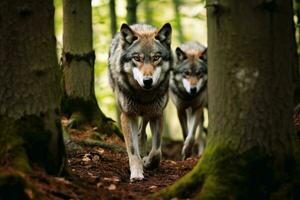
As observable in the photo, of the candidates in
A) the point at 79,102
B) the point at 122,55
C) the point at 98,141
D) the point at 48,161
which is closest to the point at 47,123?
the point at 48,161

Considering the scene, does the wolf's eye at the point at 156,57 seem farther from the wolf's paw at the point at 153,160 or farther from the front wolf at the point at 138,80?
the wolf's paw at the point at 153,160

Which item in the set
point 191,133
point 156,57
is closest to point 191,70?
point 191,133

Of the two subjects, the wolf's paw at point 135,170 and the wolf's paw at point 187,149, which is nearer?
the wolf's paw at point 135,170

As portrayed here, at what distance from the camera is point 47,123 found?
18.2ft

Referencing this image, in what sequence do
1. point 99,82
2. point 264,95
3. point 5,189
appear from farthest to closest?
point 99,82
point 264,95
point 5,189

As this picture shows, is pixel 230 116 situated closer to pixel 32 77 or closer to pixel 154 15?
pixel 32 77

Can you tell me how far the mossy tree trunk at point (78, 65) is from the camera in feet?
33.2

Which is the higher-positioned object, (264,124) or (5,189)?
(264,124)

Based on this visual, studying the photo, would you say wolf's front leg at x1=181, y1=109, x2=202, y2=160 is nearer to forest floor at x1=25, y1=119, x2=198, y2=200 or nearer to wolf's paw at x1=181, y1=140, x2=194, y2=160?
wolf's paw at x1=181, y1=140, x2=194, y2=160

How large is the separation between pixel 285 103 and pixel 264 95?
265mm

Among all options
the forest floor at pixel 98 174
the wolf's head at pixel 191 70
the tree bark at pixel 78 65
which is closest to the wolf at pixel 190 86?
the wolf's head at pixel 191 70

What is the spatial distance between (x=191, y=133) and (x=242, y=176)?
233 inches

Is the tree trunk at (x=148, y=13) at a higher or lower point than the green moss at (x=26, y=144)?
higher

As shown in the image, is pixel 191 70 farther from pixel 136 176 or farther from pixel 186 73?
pixel 136 176
